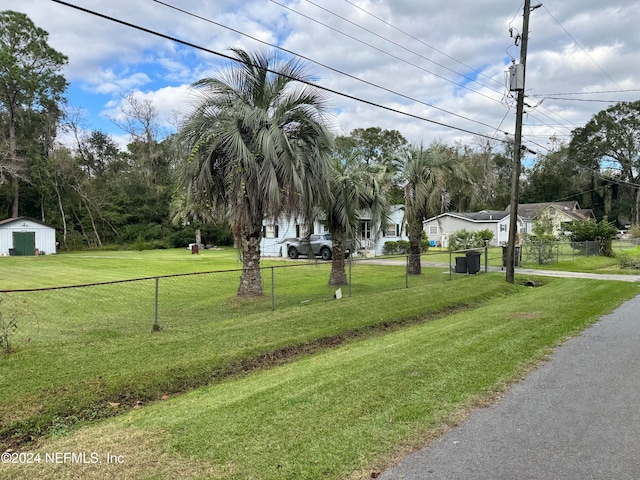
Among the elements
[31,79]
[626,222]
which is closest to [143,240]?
[31,79]

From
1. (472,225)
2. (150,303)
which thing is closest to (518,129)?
(150,303)

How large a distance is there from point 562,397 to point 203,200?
9.00 metres

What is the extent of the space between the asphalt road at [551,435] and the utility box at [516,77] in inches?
459

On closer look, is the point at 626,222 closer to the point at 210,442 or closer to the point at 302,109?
the point at 302,109

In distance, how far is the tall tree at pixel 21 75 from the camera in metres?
38.5

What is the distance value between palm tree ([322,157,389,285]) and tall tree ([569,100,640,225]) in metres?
55.9

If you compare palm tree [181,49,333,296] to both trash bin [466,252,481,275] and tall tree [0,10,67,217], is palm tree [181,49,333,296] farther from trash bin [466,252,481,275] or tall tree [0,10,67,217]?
tall tree [0,10,67,217]

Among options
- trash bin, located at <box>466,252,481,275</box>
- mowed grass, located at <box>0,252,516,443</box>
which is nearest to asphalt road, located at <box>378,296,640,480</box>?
mowed grass, located at <box>0,252,516,443</box>

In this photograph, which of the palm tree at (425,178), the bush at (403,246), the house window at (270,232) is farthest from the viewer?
the house window at (270,232)

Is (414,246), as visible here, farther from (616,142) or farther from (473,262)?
(616,142)

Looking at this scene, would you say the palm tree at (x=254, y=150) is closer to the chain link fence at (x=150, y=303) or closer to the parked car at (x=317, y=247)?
the chain link fence at (x=150, y=303)

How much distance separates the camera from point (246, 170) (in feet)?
33.6

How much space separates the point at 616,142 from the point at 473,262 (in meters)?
53.2

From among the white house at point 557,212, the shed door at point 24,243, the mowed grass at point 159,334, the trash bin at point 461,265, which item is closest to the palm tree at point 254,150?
the mowed grass at point 159,334
